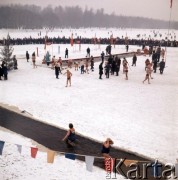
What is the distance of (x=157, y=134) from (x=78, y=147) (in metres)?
3.70

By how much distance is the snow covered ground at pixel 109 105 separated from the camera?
1334 cm

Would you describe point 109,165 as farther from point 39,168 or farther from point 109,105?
point 109,105

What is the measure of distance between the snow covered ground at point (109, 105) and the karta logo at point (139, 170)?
540mm

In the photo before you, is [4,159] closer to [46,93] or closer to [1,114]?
[1,114]

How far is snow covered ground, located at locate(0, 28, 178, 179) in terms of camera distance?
43.8ft

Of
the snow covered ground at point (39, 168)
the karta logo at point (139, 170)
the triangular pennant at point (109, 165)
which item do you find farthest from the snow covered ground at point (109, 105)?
the karta logo at point (139, 170)

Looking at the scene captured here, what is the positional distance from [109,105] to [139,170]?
23.8 feet

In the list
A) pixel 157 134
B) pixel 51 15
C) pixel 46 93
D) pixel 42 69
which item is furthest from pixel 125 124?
pixel 51 15

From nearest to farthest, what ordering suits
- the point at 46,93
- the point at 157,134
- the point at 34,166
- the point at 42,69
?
1. the point at 34,166
2. the point at 157,134
3. the point at 46,93
4. the point at 42,69

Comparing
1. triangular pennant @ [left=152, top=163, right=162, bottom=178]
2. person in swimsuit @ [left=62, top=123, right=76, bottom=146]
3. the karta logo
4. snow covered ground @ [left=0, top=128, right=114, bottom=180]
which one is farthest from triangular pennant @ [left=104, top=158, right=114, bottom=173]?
person in swimsuit @ [left=62, top=123, right=76, bottom=146]

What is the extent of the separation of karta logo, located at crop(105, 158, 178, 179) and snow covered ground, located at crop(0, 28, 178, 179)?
0.54m

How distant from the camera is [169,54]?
129 feet

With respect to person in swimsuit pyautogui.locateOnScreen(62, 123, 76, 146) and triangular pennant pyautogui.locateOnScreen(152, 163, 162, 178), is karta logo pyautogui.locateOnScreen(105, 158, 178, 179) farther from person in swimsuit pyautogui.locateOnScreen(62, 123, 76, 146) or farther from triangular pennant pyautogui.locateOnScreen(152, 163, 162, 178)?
person in swimsuit pyautogui.locateOnScreen(62, 123, 76, 146)

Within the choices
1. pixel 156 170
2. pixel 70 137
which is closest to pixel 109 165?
pixel 156 170
